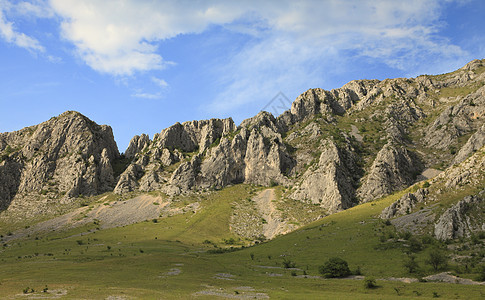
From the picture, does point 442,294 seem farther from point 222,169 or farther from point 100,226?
point 222,169

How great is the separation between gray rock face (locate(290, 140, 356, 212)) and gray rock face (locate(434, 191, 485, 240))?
206ft

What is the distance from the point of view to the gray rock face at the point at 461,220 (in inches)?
2509

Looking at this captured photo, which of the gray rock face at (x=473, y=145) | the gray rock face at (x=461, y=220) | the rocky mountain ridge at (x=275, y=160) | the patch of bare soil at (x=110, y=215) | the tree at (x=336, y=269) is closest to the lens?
the tree at (x=336, y=269)

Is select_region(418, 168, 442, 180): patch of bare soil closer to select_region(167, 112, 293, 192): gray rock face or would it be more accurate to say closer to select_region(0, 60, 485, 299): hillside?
select_region(0, 60, 485, 299): hillside

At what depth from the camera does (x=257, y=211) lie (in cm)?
14762

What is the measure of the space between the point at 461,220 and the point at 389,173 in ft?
249

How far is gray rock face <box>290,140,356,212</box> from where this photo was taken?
135 meters

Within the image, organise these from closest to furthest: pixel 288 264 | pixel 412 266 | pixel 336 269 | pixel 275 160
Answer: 1. pixel 412 266
2. pixel 336 269
3. pixel 288 264
4. pixel 275 160

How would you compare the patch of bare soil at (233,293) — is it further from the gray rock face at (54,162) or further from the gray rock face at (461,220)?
the gray rock face at (54,162)

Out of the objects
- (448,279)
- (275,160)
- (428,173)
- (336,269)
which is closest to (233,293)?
(336,269)

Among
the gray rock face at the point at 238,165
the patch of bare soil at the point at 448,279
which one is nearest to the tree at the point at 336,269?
the patch of bare soil at the point at 448,279

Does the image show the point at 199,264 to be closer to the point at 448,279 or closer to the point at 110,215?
the point at 448,279

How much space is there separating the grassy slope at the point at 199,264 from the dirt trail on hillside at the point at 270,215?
57.6ft

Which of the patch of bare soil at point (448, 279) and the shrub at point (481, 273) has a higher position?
the shrub at point (481, 273)
